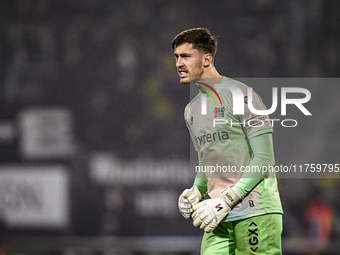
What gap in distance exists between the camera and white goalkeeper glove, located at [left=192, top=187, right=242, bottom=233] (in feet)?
6.35

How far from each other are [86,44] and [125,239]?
2057 millimetres

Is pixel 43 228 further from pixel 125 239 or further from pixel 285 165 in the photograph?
pixel 285 165

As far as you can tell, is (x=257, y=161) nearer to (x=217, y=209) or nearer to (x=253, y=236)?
(x=217, y=209)

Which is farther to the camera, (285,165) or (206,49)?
(285,165)

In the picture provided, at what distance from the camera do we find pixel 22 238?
439cm

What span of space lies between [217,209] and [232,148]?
329 mm

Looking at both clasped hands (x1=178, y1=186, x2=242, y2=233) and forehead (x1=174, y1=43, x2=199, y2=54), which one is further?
forehead (x1=174, y1=43, x2=199, y2=54)

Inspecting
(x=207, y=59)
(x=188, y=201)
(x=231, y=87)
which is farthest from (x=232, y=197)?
(x=207, y=59)

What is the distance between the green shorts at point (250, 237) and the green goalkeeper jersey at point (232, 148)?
1.6 inches

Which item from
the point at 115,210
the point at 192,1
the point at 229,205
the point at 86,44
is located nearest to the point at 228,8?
the point at 192,1

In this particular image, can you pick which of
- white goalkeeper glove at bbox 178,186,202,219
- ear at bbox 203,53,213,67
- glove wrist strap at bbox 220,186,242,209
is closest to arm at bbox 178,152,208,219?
white goalkeeper glove at bbox 178,186,202,219

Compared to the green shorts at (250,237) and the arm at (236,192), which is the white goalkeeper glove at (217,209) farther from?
the green shorts at (250,237)

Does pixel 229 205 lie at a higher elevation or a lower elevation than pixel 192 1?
lower

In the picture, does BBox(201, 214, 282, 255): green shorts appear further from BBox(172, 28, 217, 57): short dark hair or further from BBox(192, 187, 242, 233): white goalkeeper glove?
BBox(172, 28, 217, 57): short dark hair
